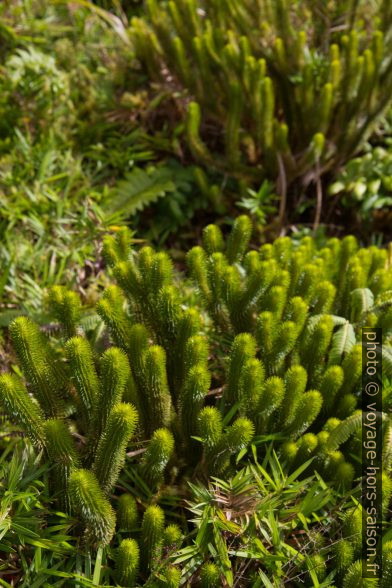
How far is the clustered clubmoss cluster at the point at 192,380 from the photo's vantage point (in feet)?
6.14

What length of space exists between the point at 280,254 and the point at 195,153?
1.28 m

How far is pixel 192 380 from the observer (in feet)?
6.57

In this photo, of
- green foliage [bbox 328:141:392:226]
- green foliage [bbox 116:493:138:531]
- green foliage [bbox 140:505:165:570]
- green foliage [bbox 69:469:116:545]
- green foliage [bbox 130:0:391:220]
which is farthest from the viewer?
green foliage [bbox 328:141:392:226]

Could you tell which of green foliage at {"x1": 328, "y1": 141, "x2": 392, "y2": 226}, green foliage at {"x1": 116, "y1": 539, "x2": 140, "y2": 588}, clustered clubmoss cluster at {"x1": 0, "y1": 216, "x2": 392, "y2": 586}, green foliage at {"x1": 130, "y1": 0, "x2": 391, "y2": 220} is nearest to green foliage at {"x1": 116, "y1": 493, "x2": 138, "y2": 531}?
clustered clubmoss cluster at {"x1": 0, "y1": 216, "x2": 392, "y2": 586}

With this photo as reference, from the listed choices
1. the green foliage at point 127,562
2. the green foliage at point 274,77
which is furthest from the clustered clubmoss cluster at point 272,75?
the green foliage at point 127,562

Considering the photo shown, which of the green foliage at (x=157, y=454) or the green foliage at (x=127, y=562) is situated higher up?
the green foliage at (x=157, y=454)

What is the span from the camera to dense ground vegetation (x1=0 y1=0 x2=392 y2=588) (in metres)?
1.92

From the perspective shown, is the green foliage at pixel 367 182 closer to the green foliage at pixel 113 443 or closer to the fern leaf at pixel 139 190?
the fern leaf at pixel 139 190

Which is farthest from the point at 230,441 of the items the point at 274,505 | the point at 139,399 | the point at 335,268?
the point at 335,268

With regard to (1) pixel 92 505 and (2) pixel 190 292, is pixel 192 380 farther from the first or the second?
(2) pixel 190 292

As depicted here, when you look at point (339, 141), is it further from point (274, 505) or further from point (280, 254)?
point (274, 505)

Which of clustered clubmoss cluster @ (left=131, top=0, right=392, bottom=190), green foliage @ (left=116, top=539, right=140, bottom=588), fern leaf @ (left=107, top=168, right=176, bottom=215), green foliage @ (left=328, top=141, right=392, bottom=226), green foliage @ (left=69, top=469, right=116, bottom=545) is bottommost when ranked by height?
Answer: green foliage @ (left=116, top=539, right=140, bottom=588)

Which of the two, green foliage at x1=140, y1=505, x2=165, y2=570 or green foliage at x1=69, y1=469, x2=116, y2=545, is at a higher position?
green foliage at x1=69, y1=469, x2=116, y2=545

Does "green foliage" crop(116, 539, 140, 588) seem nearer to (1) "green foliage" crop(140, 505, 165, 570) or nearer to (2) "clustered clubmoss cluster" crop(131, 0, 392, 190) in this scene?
(1) "green foliage" crop(140, 505, 165, 570)
